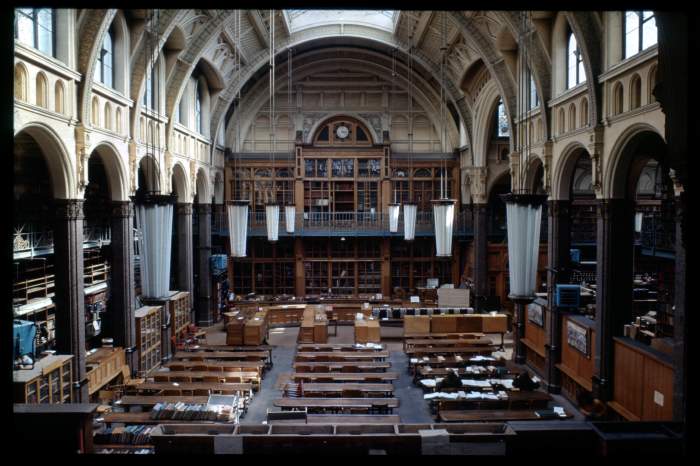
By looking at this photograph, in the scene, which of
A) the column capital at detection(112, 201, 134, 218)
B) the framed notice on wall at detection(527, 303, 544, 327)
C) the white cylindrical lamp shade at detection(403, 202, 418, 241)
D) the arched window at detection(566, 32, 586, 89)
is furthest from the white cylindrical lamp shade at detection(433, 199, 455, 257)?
the column capital at detection(112, 201, 134, 218)

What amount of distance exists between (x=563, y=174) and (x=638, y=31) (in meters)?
4.42

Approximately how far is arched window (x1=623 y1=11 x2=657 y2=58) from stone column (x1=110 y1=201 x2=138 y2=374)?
12.3 meters

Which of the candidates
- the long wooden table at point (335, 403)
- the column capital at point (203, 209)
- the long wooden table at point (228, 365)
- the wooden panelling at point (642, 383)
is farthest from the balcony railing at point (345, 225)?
the long wooden table at point (335, 403)

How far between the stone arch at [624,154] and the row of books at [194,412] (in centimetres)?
927

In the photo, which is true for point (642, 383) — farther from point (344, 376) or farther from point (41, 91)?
point (41, 91)

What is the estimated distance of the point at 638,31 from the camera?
10.6m

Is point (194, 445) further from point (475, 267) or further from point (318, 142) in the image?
point (318, 142)

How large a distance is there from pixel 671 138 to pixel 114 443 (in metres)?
9.74

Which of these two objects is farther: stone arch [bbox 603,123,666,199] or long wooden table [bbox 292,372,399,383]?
long wooden table [bbox 292,372,399,383]

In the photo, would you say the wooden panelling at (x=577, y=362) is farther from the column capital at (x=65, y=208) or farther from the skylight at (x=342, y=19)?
the skylight at (x=342, y=19)

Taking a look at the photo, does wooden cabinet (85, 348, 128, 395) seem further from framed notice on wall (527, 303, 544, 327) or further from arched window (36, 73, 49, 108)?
framed notice on wall (527, 303, 544, 327)

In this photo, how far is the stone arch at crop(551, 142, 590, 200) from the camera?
14133mm

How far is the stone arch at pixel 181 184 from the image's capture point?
64.2 ft

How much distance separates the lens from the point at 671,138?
9.32 ft
